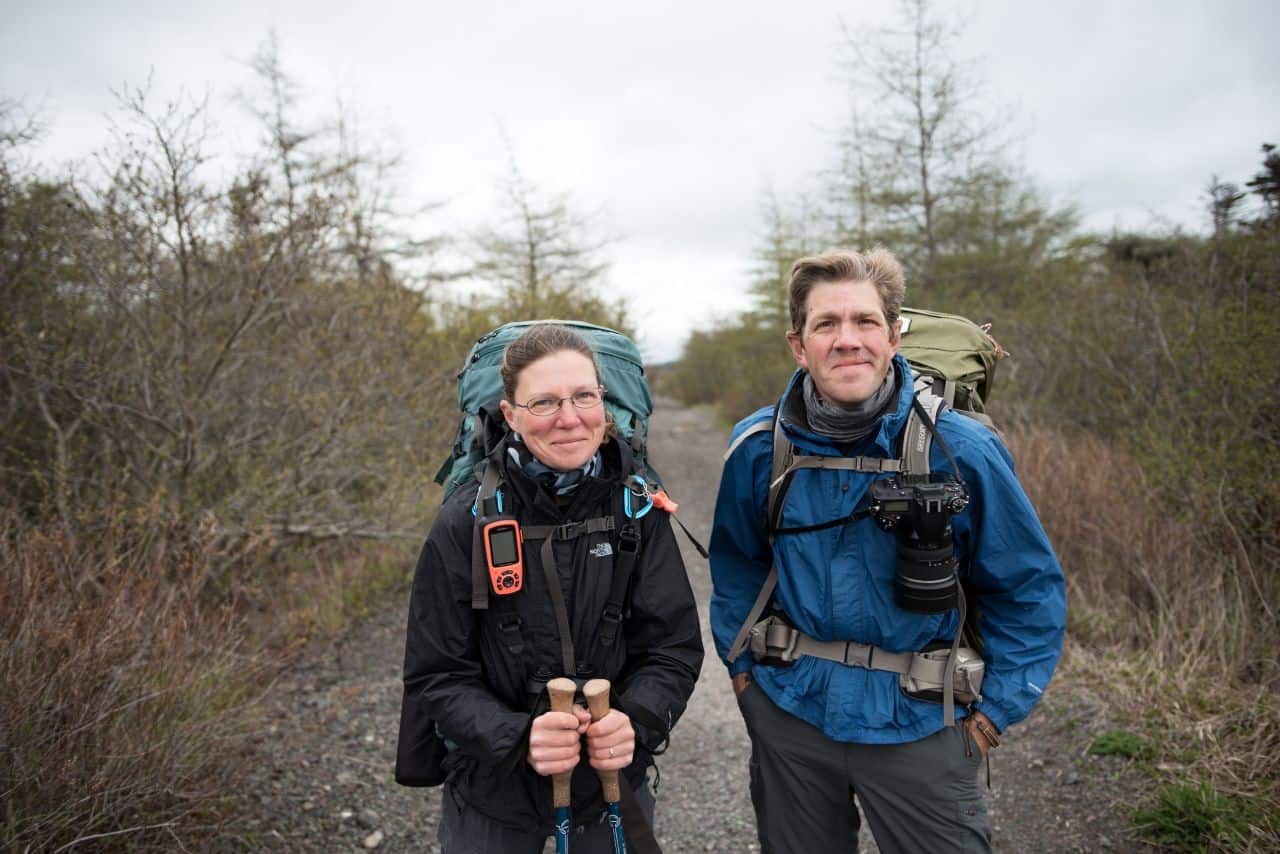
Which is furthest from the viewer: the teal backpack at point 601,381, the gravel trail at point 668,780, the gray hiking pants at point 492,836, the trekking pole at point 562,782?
the gravel trail at point 668,780

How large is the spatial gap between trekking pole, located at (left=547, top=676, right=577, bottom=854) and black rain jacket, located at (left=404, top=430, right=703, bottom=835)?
0.26 ft

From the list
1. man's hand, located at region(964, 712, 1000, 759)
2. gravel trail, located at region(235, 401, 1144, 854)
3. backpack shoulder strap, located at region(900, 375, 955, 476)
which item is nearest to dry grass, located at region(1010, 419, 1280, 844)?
gravel trail, located at region(235, 401, 1144, 854)

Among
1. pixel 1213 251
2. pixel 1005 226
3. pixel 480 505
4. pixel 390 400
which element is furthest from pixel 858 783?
pixel 1005 226

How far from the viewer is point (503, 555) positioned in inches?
67.2

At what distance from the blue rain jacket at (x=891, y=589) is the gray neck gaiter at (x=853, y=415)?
30 millimetres

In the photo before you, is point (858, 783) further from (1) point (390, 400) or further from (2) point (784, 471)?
(1) point (390, 400)

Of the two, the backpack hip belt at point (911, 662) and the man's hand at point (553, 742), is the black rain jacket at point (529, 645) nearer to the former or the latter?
the man's hand at point (553, 742)

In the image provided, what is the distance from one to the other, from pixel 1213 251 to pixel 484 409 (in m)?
7.07

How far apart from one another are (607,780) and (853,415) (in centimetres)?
110

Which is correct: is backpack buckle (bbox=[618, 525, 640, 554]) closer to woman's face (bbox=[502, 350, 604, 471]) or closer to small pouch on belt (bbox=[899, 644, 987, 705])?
woman's face (bbox=[502, 350, 604, 471])

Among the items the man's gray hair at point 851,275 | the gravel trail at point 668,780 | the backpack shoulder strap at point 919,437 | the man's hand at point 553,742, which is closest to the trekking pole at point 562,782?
the man's hand at point 553,742

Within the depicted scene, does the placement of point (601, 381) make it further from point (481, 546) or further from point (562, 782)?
point (562, 782)

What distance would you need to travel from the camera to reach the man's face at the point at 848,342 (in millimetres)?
1875

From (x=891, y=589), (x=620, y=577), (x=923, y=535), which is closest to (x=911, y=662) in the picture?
(x=891, y=589)
